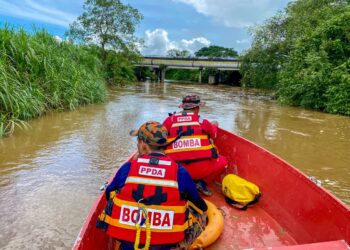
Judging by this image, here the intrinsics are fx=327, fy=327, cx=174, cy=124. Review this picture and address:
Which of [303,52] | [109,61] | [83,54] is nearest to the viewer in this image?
[83,54]

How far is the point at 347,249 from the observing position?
5.82ft

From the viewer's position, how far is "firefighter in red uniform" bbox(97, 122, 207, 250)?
2.02 m

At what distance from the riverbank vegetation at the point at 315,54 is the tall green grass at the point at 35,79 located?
8.99 meters

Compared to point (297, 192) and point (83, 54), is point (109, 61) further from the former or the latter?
point (297, 192)

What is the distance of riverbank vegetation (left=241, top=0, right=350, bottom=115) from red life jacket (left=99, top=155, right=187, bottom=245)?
12.3 meters

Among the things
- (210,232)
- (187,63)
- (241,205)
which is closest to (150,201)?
(210,232)

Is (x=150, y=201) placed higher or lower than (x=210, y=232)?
higher

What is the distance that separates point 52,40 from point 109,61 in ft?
42.7

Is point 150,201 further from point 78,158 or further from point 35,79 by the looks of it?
point 35,79

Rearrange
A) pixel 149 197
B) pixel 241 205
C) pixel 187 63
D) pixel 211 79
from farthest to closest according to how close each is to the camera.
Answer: pixel 211 79, pixel 187 63, pixel 241 205, pixel 149 197

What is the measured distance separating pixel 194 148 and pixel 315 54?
12298 mm

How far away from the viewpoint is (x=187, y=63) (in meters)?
42.7

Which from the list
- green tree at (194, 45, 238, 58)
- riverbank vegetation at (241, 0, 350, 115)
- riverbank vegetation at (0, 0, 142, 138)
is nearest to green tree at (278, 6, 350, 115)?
riverbank vegetation at (241, 0, 350, 115)

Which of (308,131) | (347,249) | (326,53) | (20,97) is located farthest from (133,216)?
(326,53)
